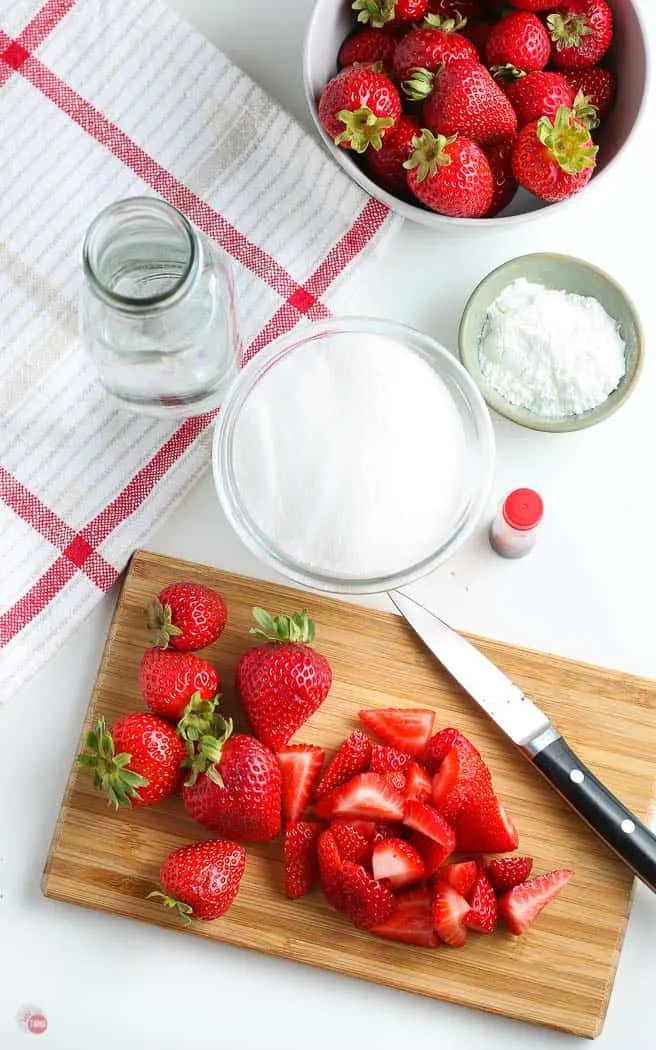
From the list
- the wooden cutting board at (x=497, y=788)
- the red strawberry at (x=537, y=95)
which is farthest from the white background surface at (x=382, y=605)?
the red strawberry at (x=537, y=95)

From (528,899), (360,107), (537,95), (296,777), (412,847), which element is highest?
(360,107)

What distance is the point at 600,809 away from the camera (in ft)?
3.73

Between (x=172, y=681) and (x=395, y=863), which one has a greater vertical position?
(x=172, y=681)

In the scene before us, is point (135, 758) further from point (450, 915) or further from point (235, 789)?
point (450, 915)

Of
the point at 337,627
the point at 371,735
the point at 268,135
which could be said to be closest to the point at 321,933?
the point at 371,735

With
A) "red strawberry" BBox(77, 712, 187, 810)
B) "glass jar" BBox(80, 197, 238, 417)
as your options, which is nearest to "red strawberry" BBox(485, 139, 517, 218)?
"glass jar" BBox(80, 197, 238, 417)

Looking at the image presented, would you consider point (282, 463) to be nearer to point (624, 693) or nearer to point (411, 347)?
point (411, 347)

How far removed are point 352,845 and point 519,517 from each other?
0.38m

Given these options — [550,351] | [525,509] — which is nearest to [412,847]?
[525,509]

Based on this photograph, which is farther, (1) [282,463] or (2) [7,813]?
(2) [7,813]

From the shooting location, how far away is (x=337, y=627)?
3.96 feet

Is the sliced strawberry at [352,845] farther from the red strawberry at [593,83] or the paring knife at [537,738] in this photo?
the red strawberry at [593,83]

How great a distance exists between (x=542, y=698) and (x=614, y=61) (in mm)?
695

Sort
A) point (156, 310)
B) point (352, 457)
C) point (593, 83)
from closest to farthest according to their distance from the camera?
point (156, 310)
point (352, 457)
point (593, 83)
